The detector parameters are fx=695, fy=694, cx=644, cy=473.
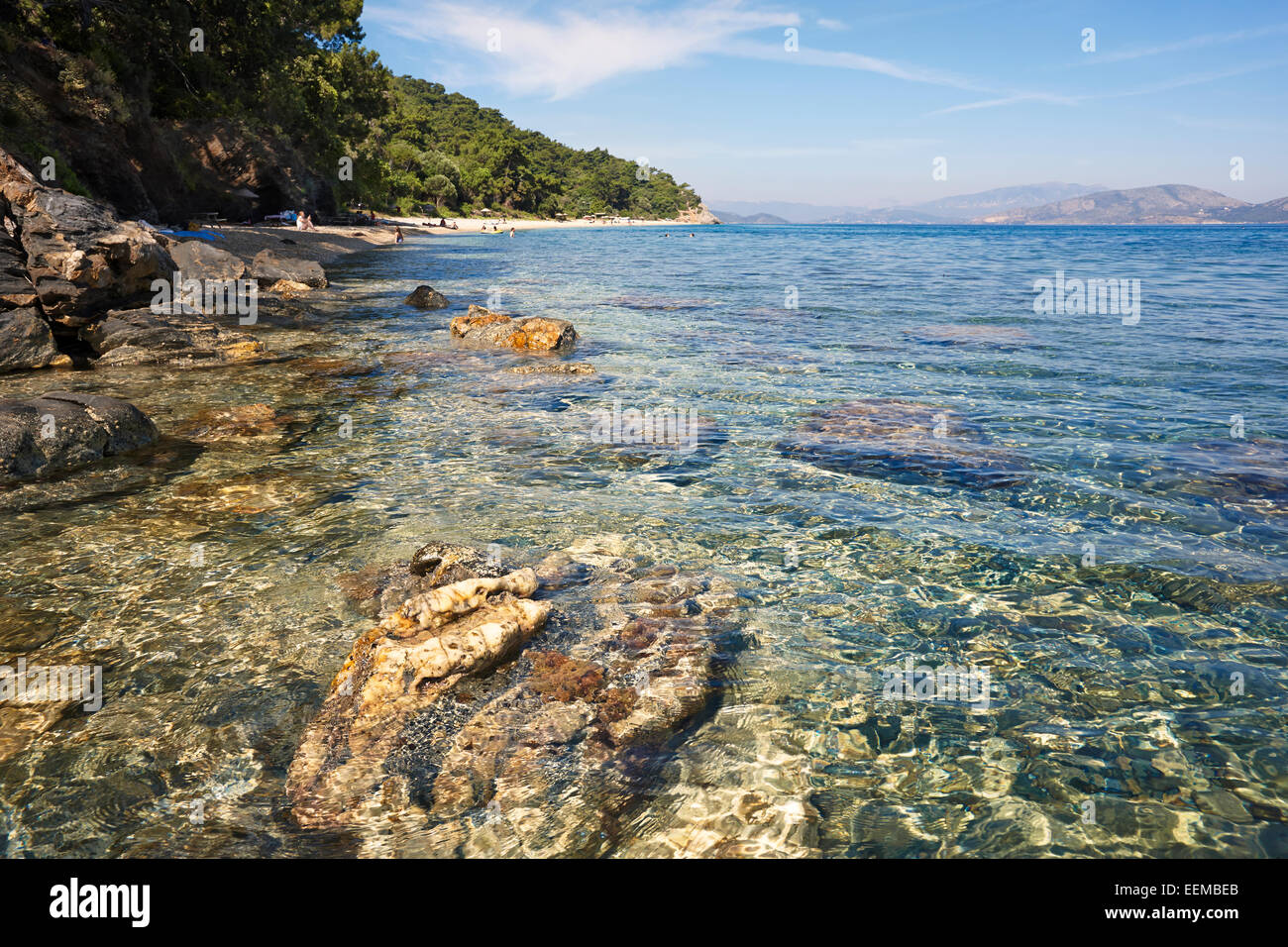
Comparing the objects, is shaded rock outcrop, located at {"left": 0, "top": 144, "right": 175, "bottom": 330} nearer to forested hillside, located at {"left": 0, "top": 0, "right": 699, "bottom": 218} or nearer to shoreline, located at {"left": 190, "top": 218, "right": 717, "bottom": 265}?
shoreline, located at {"left": 190, "top": 218, "right": 717, "bottom": 265}

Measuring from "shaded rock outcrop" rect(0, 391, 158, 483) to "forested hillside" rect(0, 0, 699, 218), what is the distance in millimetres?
19137

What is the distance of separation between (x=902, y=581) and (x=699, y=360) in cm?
1102

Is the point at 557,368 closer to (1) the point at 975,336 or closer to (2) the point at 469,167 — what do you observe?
(1) the point at 975,336

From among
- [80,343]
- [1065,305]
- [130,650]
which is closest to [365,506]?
[130,650]

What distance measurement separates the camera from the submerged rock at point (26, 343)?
14.1 meters

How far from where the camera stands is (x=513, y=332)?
18203mm

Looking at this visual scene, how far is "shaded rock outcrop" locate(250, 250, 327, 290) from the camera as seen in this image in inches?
1078

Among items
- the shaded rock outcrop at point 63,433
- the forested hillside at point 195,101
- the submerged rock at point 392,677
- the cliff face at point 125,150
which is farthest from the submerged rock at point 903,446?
the forested hillside at point 195,101

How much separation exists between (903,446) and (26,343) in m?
17.4

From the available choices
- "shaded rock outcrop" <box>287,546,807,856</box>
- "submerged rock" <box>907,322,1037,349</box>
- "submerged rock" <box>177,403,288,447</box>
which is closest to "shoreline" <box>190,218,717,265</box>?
"submerged rock" <box>177,403,288,447</box>

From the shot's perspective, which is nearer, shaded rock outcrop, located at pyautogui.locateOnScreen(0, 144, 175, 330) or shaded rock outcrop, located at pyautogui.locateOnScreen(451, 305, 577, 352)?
shaded rock outcrop, located at pyautogui.locateOnScreen(0, 144, 175, 330)

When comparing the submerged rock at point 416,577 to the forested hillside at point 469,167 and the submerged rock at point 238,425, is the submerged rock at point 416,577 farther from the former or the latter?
the forested hillside at point 469,167

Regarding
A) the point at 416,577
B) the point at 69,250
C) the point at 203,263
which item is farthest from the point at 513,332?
the point at 416,577

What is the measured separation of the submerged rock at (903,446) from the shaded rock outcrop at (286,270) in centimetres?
2399
